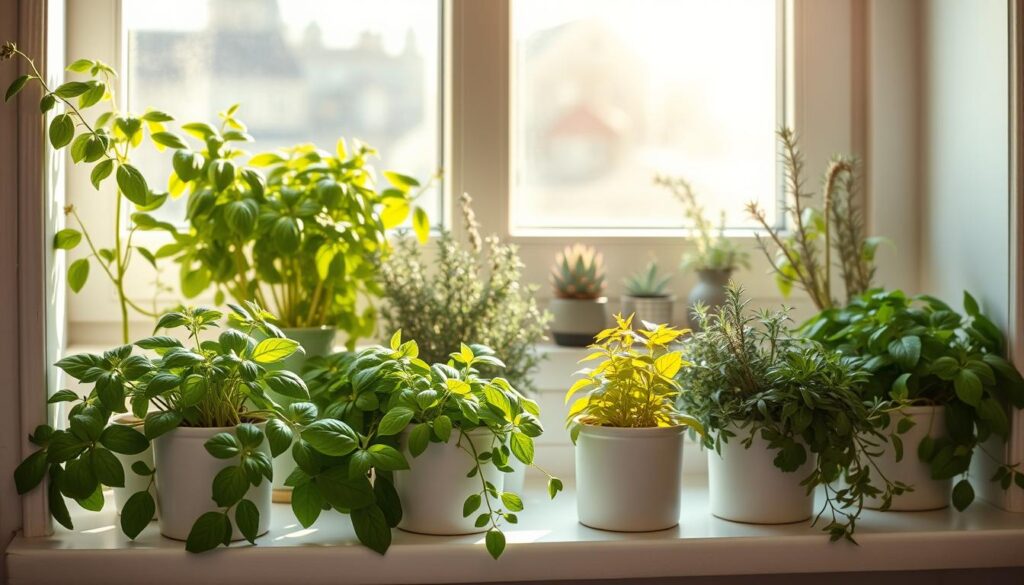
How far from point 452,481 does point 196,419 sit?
317mm

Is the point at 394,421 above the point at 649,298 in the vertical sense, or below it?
below

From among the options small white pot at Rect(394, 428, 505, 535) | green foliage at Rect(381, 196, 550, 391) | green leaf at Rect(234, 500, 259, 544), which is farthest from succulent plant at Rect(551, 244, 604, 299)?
green leaf at Rect(234, 500, 259, 544)

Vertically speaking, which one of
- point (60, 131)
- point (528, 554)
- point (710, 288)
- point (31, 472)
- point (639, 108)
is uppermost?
point (639, 108)

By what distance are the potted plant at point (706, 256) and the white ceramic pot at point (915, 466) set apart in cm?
39

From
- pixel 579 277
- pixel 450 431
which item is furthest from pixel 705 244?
pixel 450 431

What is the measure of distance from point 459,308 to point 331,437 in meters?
0.38

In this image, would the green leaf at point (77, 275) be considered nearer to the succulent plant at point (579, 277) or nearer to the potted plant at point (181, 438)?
the potted plant at point (181, 438)

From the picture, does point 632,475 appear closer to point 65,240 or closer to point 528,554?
point 528,554

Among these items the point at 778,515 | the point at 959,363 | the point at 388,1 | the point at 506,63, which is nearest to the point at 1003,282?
the point at 959,363

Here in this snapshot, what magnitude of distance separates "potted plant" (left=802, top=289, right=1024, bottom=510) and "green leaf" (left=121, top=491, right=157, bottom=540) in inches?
36.1

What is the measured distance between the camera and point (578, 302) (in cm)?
165

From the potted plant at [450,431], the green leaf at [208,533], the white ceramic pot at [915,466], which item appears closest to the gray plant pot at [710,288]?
the white ceramic pot at [915,466]

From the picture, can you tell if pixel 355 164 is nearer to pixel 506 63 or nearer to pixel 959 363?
pixel 506 63

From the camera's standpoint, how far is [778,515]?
4.25 feet
